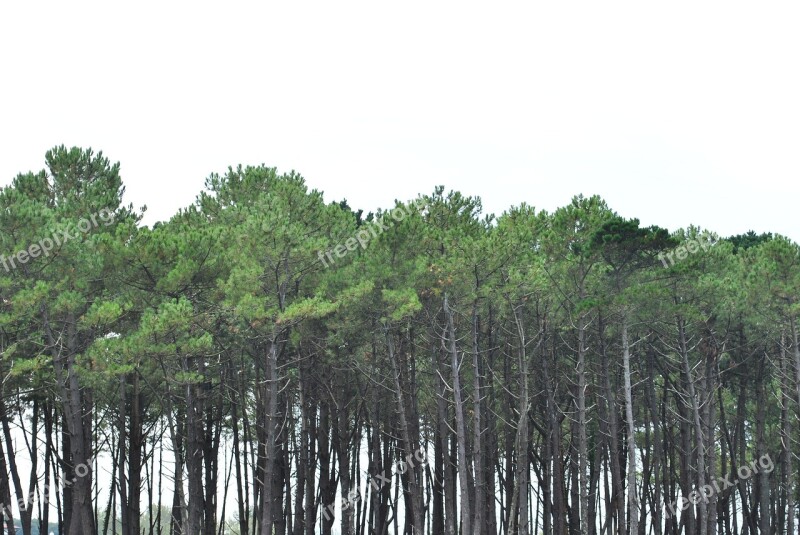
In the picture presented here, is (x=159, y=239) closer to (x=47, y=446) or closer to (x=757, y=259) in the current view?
(x=47, y=446)

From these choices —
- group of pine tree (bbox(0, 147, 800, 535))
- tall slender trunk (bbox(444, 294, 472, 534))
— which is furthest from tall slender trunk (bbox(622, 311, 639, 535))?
tall slender trunk (bbox(444, 294, 472, 534))

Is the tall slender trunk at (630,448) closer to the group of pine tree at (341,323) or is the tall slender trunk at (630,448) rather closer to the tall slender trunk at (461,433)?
the group of pine tree at (341,323)

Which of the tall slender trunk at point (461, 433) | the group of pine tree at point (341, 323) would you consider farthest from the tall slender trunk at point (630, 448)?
the tall slender trunk at point (461, 433)

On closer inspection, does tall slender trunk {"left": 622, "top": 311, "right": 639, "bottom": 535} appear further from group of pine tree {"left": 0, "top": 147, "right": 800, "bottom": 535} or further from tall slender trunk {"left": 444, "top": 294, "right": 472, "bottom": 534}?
tall slender trunk {"left": 444, "top": 294, "right": 472, "bottom": 534}

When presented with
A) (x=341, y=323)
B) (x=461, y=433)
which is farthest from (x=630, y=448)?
(x=341, y=323)

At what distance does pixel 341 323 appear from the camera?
26.4 metres

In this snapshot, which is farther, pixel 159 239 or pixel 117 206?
pixel 117 206

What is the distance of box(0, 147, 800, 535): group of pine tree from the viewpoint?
79.5 ft

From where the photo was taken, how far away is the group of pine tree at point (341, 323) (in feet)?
79.5

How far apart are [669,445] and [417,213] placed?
57.1ft

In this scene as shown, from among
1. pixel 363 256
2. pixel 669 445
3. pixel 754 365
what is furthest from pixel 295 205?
pixel 669 445

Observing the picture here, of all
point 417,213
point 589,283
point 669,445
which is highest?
point 417,213

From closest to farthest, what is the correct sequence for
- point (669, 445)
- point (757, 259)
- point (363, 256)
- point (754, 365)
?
1. point (363, 256)
2. point (757, 259)
3. point (754, 365)
4. point (669, 445)

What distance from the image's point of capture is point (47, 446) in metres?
30.3
